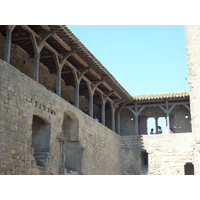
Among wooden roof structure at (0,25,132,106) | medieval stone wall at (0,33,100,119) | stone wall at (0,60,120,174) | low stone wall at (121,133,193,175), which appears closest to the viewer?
stone wall at (0,60,120,174)

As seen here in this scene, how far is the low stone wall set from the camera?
65.9 feet

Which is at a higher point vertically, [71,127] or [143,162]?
[71,127]

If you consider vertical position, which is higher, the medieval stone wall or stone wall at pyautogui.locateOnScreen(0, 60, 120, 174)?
the medieval stone wall

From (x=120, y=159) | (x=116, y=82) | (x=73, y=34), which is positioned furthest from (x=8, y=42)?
(x=120, y=159)

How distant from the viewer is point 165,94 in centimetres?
2214

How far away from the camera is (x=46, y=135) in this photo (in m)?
13.3

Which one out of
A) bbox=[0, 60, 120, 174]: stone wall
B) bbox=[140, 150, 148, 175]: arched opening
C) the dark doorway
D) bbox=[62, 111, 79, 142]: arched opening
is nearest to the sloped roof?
bbox=[140, 150, 148, 175]: arched opening

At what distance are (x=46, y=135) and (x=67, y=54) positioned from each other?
3565 mm

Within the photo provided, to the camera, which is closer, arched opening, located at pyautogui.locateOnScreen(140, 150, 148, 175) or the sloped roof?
arched opening, located at pyautogui.locateOnScreen(140, 150, 148, 175)

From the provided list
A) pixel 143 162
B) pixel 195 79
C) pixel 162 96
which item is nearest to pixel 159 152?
pixel 143 162

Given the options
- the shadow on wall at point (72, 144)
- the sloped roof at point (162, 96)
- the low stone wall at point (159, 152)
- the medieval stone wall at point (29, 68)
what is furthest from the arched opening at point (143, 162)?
the shadow on wall at point (72, 144)

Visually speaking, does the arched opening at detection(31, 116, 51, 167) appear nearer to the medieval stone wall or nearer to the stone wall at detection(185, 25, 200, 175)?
the medieval stone wall

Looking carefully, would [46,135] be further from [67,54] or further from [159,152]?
[159,152]

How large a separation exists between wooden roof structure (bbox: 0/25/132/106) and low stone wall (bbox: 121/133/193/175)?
305cm
